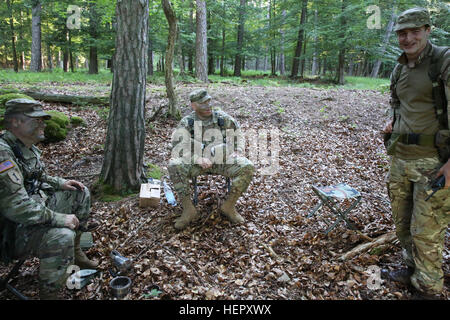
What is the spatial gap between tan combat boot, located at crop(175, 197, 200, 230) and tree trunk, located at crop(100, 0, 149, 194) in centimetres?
127

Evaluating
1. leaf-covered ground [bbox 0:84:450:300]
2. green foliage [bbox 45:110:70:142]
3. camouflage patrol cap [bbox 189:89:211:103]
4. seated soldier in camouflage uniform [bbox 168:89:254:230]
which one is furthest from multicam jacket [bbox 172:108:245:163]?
green foliage [bbox 45:110:70:142]

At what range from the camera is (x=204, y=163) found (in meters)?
3.91

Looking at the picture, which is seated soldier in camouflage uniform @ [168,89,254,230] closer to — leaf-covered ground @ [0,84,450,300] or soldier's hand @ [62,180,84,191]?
leaf-covered ground @ [0,84,450,300]

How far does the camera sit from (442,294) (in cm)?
273

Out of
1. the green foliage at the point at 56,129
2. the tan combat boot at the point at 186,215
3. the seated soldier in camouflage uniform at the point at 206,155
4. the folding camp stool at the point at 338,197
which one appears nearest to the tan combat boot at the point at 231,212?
the seated soldier in camouflage uniform at the point at 206,155

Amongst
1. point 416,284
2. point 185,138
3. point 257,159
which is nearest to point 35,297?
point 185,138

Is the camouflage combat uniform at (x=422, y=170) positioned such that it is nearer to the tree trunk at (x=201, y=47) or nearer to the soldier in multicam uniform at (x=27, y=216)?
the soldier in multicam uniform at (x=27, y=216)

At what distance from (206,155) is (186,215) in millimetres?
1024

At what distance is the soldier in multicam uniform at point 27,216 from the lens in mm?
2457

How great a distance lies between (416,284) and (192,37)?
62.3ft

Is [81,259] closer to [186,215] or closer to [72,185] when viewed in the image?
[72,185]

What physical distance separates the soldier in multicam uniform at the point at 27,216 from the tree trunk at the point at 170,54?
15.7 feet
